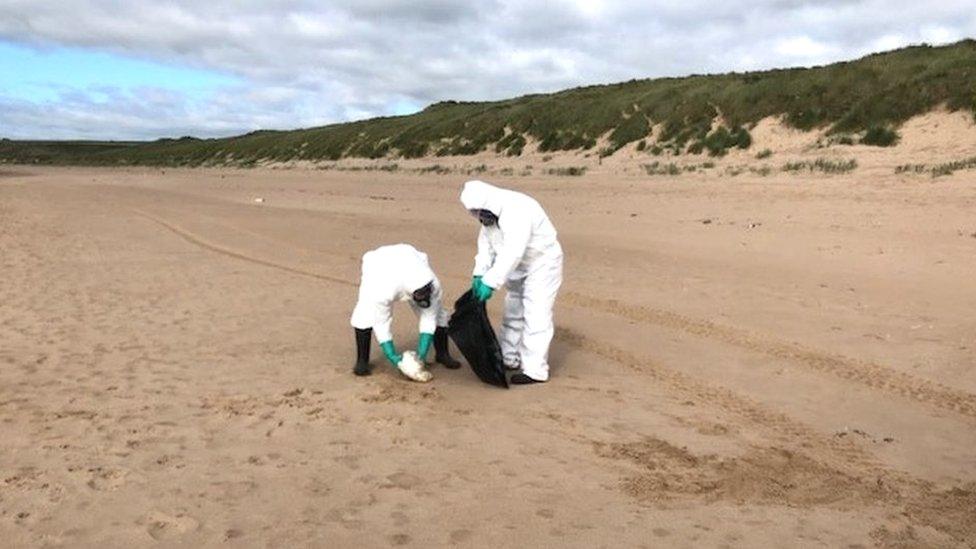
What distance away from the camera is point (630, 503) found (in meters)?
4.52

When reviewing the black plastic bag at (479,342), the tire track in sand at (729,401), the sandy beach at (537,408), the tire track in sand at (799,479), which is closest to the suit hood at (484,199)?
the black plastic bag at (479,342)

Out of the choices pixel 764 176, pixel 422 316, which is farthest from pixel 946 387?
pixel 764 176

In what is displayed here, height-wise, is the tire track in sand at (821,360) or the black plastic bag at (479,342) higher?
the black plastic bag at (479,342)

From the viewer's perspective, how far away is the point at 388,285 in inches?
267

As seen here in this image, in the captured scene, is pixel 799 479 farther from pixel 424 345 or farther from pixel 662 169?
pixel 662 169

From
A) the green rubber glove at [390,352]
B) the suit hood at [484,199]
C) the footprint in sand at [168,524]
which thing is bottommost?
the footprint in sand at [168,524]

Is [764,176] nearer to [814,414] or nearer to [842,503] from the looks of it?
[814,414]

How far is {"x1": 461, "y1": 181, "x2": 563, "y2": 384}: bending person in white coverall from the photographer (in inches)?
262

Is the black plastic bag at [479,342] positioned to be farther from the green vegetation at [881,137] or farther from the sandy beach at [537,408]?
the green vegetation at [881,137]

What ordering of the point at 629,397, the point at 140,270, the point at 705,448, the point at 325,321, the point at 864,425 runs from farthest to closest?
the point at 140,270 < the point at 325,321 < the point at 629,397 < the point at 864,425 < the point at 705,448

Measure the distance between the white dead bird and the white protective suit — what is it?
217mm

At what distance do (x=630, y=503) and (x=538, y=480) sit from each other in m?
0.55

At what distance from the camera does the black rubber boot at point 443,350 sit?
7414mm

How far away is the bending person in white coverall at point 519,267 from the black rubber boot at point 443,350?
1.44 feet
